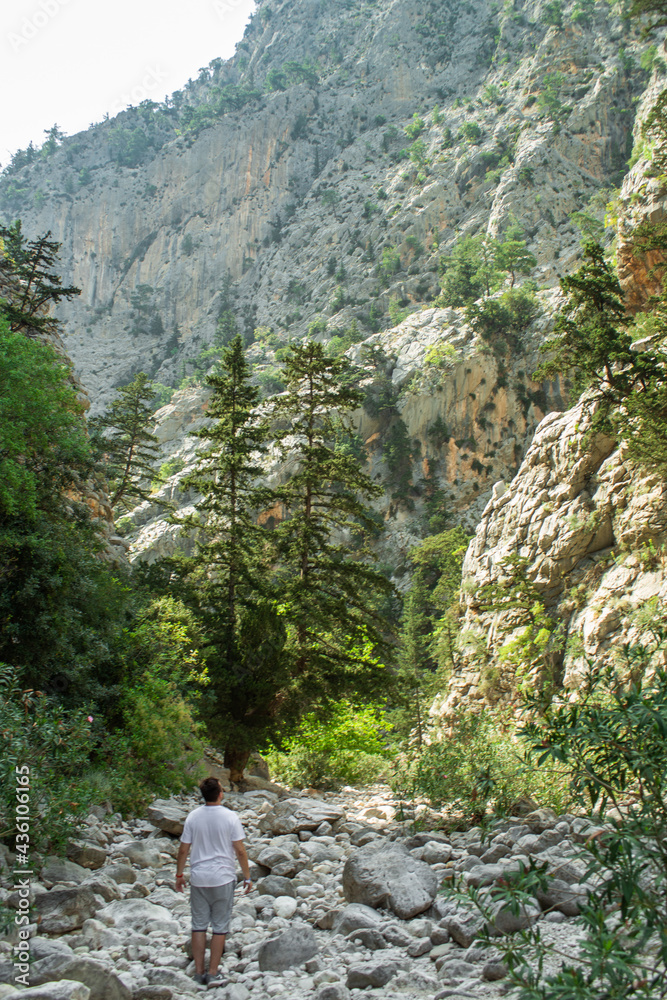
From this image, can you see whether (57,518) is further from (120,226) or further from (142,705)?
(120,226)

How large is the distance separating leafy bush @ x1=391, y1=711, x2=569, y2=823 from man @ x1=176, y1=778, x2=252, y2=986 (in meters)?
3.77

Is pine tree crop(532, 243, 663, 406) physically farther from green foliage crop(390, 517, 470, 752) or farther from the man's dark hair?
green foliage crop(390, 517, 470, 752)

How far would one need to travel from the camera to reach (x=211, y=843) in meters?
4.86

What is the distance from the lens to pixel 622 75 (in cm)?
6888

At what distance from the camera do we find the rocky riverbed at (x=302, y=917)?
4.05 m

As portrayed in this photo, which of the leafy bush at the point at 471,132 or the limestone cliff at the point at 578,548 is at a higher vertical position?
the leafy bush at the point at 471,132

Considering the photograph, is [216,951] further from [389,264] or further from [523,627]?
[389,264]

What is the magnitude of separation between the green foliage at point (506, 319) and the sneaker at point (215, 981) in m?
51.4

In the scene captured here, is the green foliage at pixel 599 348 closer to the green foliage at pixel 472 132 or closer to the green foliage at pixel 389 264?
the green foliage at pixel 389 264

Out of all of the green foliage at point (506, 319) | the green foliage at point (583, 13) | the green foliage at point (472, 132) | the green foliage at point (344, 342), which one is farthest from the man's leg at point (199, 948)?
the green foliage at point (583, 13)

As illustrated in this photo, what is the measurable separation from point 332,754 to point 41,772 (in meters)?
11.7

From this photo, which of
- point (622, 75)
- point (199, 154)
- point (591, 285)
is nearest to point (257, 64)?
point (199, 154)

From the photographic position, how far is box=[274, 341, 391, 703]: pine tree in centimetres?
1533

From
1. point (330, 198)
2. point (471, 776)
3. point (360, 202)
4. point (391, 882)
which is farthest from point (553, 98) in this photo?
point (391, 882)
